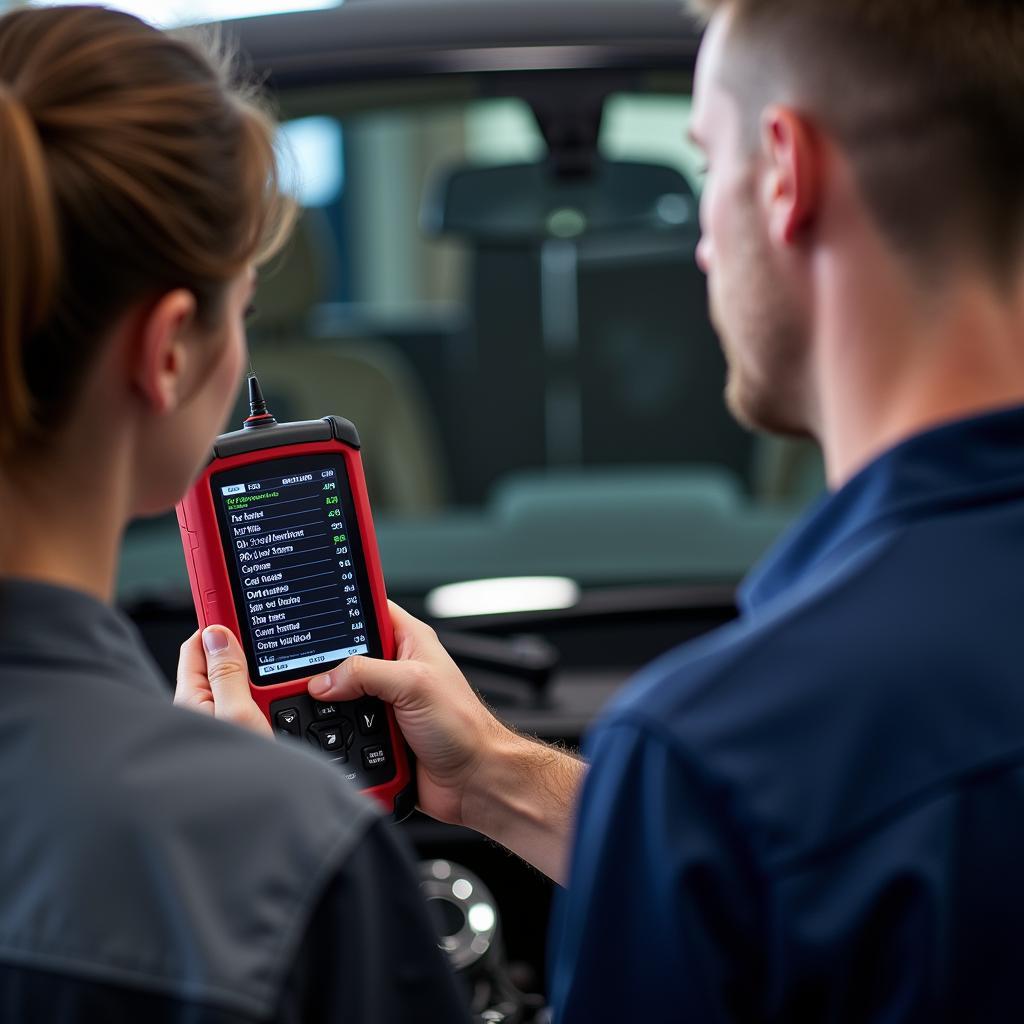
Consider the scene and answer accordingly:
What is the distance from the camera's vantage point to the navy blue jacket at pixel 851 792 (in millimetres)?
850

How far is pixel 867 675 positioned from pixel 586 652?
3.47 feet

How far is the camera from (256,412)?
4.72 feet

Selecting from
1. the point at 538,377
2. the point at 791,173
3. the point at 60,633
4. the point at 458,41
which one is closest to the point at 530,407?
the point at 538,377

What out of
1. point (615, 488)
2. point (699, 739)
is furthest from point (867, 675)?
point (615, 488)

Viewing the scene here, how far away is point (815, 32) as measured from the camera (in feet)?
3.27

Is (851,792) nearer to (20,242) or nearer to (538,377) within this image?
(20,242)

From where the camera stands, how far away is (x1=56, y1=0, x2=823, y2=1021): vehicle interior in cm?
184

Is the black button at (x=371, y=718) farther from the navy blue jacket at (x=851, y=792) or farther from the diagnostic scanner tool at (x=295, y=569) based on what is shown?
the navy blue jacket at (x=851, y=792)

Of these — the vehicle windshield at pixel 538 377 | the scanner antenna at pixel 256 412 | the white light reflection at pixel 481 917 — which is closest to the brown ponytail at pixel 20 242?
the vehicle windshield at pixel 538 377

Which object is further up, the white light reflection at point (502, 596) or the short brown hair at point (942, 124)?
the short brown hair at point (942, 124)

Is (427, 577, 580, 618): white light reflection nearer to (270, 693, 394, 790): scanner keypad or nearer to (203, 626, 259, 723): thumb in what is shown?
(270, 693, 394, 790): scanner keypad

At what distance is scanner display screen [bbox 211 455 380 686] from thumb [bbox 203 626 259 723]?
0.09 ft

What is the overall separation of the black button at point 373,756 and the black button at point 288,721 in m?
0.08

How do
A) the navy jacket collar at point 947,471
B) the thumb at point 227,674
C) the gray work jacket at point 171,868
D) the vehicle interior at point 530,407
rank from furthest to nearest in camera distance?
the vehicle interior at point 530,407 → the thumb at point 227,674 → the navy jacket collar at point 947,471 → the gray work jacket at point 171,868
